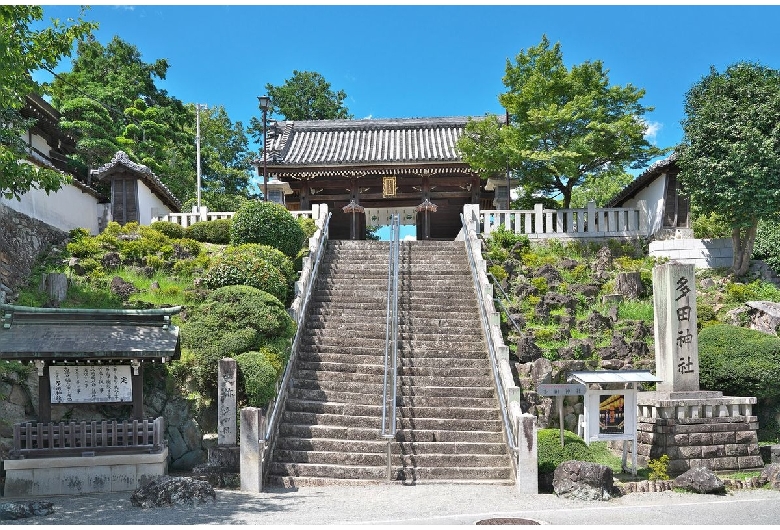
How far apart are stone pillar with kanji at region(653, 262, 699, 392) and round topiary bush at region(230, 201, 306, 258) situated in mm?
10810

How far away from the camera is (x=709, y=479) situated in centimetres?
1183

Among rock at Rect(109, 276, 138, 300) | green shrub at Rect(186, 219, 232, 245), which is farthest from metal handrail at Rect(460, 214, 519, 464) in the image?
rock at Rect(109, 276, 138, 300)

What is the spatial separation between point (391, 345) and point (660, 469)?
21.4 ft

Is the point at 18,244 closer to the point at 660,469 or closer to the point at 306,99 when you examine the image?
the point at 660,469

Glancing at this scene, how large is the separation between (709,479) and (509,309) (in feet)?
25.3

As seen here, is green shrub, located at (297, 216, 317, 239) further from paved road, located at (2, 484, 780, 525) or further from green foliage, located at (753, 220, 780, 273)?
green foliage, located at (753, 220, 780, 273)

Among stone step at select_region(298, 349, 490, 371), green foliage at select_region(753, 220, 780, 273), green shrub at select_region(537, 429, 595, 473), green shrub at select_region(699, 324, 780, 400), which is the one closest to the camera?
green shrub at select_region(537, 429, 595, 473)

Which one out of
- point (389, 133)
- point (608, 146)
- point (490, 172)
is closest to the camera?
point (608, 146)

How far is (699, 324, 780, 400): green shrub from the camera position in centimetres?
1480

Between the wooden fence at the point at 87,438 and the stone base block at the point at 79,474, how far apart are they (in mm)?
159

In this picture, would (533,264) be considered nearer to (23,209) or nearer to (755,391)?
(755,391)

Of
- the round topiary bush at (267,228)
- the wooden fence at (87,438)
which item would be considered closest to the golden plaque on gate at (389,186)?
the round topiary bush at (267,228)

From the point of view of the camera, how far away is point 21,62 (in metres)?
11.7

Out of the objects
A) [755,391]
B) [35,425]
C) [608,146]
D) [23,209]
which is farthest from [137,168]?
[755,391]
